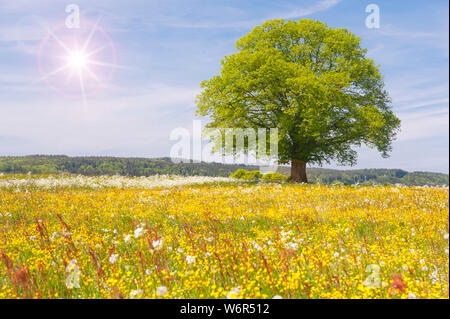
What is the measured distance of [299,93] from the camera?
80.0ft

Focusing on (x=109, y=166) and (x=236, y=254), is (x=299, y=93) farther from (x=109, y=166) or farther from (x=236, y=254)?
(x=109, y=166)

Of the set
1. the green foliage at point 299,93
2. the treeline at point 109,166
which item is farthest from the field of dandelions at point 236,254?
the treeline at point 109,166

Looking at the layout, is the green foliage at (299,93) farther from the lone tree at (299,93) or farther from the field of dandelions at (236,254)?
the field of dandelions at (236,254)

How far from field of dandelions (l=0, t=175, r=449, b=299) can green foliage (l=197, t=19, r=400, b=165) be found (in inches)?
586

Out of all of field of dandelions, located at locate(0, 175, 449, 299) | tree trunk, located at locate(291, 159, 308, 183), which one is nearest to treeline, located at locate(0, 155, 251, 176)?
tree trunk, located at locate(291, 159, 308, 183)

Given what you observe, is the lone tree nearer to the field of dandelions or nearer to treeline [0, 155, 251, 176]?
the field of dandelions

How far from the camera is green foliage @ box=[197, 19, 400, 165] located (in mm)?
23734

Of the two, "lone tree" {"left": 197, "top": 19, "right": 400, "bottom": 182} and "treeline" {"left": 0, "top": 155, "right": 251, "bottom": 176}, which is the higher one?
"lone tree" {"left": 197, "top": 19, "right": 400, "bottom": 182}

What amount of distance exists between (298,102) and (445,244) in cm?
2072

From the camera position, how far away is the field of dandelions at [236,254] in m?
3.58

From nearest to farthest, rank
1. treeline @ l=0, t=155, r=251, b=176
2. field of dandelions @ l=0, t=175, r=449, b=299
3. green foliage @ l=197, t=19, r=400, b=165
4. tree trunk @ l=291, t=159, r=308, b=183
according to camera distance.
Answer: field of dandelions @ l=0, t=175, r=449, b=299 < green foliage @ l=197, t=19, r=400, b=165 < tree trunk @ l=291, t=159, r=308, b=183 < treeline @ l=0, t=155, r=251, b=176

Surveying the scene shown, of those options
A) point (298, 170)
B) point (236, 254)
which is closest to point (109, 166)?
point (298, 170)

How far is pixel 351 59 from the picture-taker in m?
25.7
